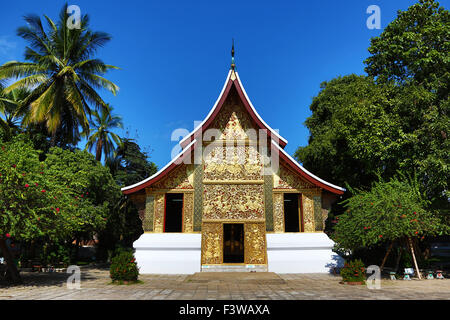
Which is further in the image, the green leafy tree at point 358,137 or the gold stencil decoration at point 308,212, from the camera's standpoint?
the green leafy tree at point 358,137

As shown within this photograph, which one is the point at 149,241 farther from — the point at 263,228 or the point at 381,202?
the point at 381,202

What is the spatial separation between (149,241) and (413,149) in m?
11.8

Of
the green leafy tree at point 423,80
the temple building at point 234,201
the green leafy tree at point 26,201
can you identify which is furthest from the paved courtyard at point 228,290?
the green leafy tree at point 423,80

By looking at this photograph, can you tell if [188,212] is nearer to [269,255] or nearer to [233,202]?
[233,202]

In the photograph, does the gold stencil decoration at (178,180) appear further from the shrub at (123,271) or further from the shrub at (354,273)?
the shrub at (354,273)

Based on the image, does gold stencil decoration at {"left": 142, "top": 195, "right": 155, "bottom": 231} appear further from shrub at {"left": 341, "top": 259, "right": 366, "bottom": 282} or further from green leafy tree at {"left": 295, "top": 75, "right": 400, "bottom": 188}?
green leafy tree at {"left": 295, "top": 75, "right": 400, "bottom": 188}

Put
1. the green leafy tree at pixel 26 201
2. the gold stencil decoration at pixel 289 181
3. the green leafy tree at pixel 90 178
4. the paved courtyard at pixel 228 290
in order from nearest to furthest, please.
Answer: the paved courtyard at pixel 228 290 → the green leafy tree at pixel 26 201 → the gold stencil decoration at pixel 289 181 → the green leafy tree at pixel 90 178

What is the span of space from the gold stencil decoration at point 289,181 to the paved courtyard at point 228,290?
362cm

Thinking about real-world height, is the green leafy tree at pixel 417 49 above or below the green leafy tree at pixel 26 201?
above

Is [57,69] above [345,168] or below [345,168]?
above

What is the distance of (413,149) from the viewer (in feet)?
40.7

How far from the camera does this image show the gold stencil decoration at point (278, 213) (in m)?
11.7
